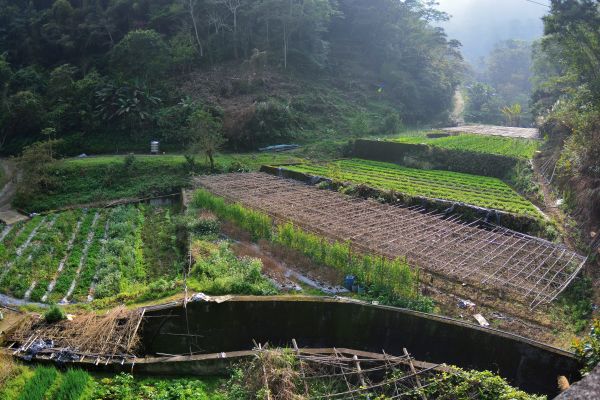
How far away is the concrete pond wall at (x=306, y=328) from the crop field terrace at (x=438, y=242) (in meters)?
1.63

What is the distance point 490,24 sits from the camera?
122 m

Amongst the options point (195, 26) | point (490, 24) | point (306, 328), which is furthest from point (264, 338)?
point (490, 24)

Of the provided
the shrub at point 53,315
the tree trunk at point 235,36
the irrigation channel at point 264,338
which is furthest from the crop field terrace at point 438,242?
the tree trunk at point 235,36

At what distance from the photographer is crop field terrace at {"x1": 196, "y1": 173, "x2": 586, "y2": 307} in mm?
10172

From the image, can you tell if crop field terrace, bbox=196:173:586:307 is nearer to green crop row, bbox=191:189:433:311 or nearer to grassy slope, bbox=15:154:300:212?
green crop row, bbox=191:189:433:311

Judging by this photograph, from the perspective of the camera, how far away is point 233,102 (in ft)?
98.2

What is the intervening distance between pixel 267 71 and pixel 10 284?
27.0 m

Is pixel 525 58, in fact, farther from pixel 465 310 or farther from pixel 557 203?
pixel 465 310

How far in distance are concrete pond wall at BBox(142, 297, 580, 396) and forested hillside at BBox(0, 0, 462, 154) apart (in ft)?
45.2

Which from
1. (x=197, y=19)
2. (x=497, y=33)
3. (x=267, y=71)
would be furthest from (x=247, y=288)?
(x=497, y=33)

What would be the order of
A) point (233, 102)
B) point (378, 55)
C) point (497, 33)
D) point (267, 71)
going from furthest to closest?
1. point (497, 33)
2. point (378, 55)
3. point (267, 71)
4. point (233, 102)

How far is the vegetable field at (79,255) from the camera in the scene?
1240 centimetres

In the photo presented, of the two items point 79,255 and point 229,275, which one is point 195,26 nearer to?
point 79,255

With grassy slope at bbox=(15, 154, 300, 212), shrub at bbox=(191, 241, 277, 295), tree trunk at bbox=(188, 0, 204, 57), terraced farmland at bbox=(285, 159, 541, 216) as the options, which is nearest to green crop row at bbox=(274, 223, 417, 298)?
shrub at bbox=(191, 241, 277, 295)
